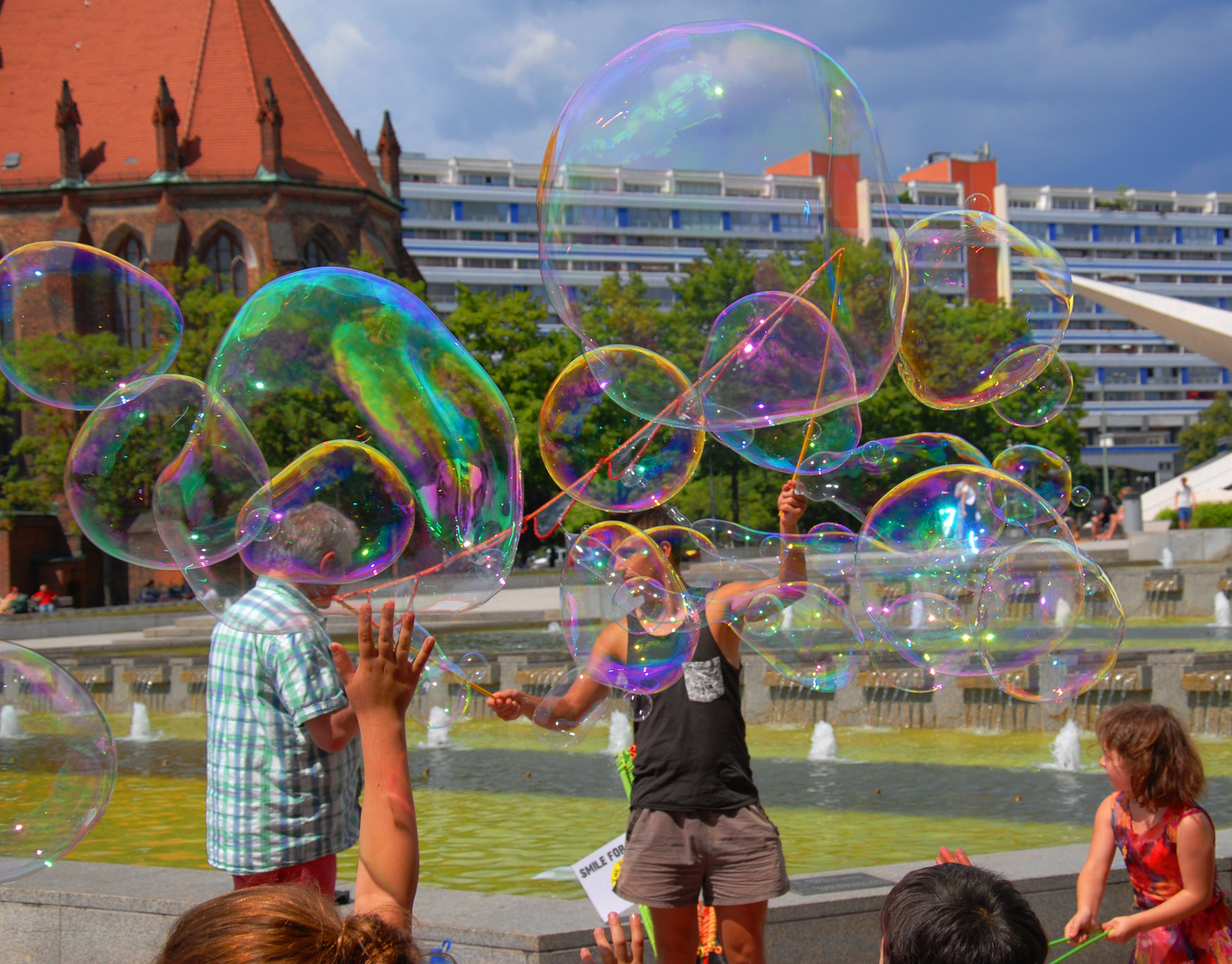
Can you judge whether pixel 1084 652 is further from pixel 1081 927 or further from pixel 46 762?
pixel 46 762

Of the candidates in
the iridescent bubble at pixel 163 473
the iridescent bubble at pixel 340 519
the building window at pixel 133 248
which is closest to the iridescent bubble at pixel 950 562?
the iridescent bubble at pixel 340 519

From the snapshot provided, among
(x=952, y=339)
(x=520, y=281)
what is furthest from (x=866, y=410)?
(x=520, y=281)

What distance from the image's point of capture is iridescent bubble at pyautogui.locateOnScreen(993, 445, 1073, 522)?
264 inches

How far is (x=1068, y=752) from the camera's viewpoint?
884cm

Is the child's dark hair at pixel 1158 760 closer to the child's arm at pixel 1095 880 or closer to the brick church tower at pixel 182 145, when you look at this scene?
the child's arm at pixel 1095 880

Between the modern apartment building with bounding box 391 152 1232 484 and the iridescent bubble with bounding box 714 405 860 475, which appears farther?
the modern apartment building with bounding box 391 152 1232 484

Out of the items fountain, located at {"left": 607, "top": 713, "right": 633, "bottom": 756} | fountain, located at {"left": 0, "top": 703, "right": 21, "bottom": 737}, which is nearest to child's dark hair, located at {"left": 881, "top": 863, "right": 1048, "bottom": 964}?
fountain, located at {"left": 0, "top": 703, "right": 21, "bottom": 737}

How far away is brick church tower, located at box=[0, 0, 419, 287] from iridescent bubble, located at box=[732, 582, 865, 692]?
39.0 m

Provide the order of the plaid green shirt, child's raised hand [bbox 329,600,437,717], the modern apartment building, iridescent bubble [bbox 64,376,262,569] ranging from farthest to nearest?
the modern apartment building → iridescent bubble [bbox 64,376,262,569] → the plaid green shirt → child's raised hand [bbox 329,600,437,717]

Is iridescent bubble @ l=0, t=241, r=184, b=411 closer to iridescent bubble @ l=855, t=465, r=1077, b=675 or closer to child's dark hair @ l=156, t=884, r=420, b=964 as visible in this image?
iridescent bubble @ l=855, t=465, r=1077, b=675

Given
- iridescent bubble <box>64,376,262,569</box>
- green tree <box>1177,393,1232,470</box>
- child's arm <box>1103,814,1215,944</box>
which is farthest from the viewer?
green tree <box>1177,393,1232,470</box>

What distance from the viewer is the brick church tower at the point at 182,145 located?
4322 cm

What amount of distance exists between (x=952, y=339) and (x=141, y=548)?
128 inches

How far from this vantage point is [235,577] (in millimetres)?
3854
